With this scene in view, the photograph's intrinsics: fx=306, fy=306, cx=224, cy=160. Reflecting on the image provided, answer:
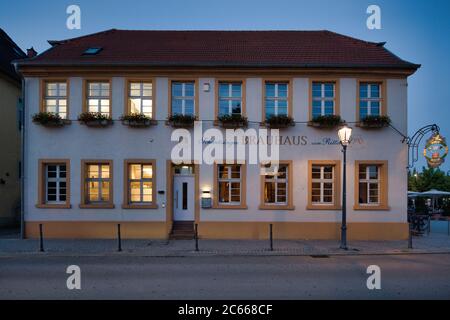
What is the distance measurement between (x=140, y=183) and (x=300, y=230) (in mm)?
6754

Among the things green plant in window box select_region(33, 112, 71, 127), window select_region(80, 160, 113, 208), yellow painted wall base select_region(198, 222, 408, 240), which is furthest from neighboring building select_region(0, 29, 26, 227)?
yellow painted wall base select_region(198, 222, 408, 240)

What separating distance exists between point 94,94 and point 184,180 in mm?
5159

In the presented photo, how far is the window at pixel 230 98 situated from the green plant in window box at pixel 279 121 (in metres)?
1.31

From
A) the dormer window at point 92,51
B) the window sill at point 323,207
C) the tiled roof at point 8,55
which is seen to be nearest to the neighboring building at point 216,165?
the window sill at point 323,207

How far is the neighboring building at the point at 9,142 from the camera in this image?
15.9 metres

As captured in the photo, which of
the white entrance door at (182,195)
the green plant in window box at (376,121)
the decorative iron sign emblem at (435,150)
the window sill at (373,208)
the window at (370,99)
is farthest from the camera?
the white entrance door at (182,195)

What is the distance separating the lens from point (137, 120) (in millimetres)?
12125

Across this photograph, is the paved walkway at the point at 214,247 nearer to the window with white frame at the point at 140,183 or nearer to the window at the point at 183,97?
the window with white frame at the point at 140,183

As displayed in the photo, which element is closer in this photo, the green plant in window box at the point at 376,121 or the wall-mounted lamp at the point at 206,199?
the green plant in window box at the point at 376,121

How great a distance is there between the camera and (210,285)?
6.50m

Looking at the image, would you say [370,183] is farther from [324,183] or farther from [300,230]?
[300,230]

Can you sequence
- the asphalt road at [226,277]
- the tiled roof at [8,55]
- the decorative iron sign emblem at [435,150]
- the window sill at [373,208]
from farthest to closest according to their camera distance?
the tiled roof at [8,55]
the window sill at [373,208]
the decorative iron sign emblem at [435,150]
the asphalt road at [226,277]
